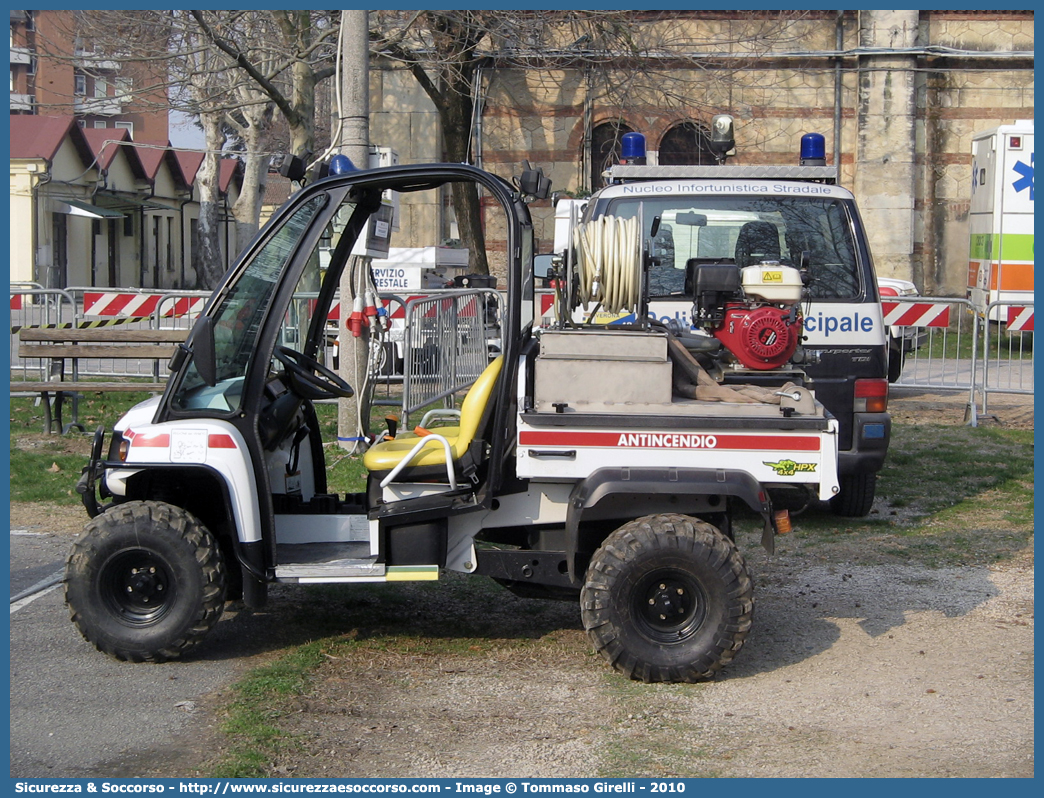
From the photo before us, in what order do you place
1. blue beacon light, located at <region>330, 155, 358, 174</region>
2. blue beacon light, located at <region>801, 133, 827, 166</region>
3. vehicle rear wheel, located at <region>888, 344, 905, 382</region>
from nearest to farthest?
blue beacon light, located at <region>330, 155, 358, 174</region>, blue beacon light, located at <region>801, 133, 827, 166</region>, vehicle rear wheel, located at <region>888, 344, 905, 382</region>

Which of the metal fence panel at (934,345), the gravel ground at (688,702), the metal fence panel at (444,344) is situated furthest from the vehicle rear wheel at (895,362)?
the gravel ground at (688,702)

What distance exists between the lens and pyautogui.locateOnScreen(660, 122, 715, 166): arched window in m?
22.5

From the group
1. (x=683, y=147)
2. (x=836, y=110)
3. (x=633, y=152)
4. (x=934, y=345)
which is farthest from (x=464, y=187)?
(x=633, y=152)

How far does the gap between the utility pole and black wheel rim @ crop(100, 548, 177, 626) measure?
4428 millimetres

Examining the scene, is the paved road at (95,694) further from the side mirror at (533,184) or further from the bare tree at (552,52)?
the bare tree at (552,52)

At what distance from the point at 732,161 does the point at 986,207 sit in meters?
5.75

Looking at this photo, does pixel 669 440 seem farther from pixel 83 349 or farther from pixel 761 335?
pixel 83 349

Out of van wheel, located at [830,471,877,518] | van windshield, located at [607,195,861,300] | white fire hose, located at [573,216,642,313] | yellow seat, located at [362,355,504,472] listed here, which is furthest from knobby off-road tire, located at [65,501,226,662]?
van wheel, located at [830,471,877,518]

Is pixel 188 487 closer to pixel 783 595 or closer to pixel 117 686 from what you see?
pixel 117 686

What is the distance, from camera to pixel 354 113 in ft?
31.8

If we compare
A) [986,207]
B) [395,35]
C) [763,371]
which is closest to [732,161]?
[986,207]

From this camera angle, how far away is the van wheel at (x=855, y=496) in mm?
8273

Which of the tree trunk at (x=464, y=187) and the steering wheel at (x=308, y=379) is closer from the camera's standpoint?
the steering wheel at (x=308, y=379)

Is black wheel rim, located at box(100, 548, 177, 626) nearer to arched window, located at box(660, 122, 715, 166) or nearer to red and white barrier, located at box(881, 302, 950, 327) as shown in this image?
red and white barrier, located at box(881, 302, 950, 327)
